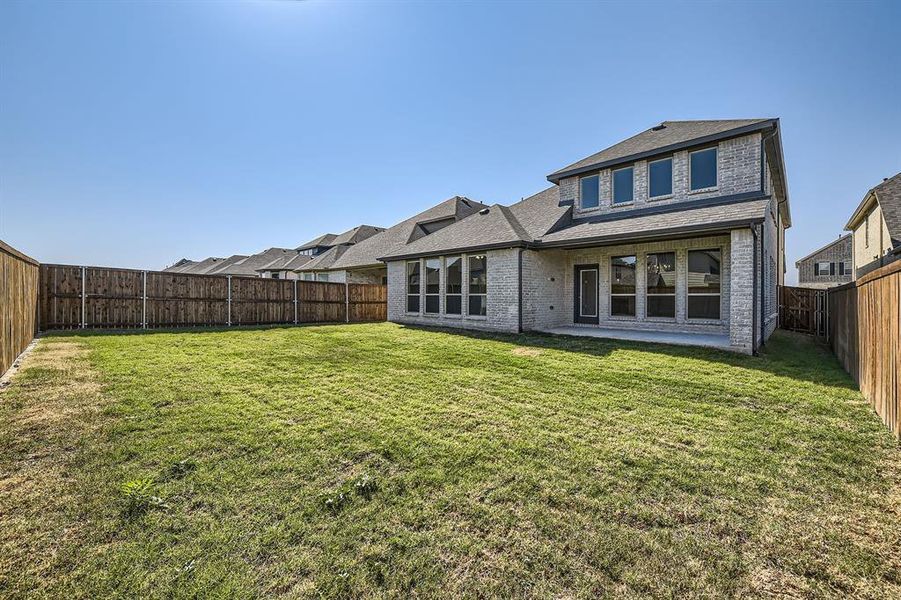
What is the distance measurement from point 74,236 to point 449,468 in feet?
90.8

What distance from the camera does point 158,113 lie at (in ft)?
40.4

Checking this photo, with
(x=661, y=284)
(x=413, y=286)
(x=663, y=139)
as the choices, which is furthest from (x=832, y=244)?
(x=413, y=286)

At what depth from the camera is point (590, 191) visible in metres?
14.2

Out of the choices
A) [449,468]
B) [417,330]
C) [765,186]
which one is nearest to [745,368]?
[765,186]

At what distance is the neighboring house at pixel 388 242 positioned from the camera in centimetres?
2241

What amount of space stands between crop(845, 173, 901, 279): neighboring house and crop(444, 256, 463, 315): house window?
43.5ft

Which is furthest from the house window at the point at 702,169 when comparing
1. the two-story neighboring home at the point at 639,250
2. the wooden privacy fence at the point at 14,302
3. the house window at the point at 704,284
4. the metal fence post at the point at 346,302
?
the wooden privacy fence at the point at 14,302

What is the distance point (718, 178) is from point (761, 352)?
5344mm

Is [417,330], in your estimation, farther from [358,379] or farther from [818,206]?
Result: [818,206]

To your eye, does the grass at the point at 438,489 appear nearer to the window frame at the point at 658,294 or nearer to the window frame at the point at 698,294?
the window frame at the point at 698,294

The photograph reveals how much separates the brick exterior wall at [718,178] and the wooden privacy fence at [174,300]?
39.8 ft

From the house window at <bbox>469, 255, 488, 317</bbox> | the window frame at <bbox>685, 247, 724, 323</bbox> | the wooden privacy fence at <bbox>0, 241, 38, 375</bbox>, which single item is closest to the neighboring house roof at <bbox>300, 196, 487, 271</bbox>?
the house window at <bbox>469, 255, 488, 317</bbox>

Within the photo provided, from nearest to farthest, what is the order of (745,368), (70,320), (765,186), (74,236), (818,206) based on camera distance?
(745,368) → (765,186) → (70,320) → (818,206) → (74,236)

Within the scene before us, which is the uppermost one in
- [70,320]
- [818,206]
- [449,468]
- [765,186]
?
[818,206]
